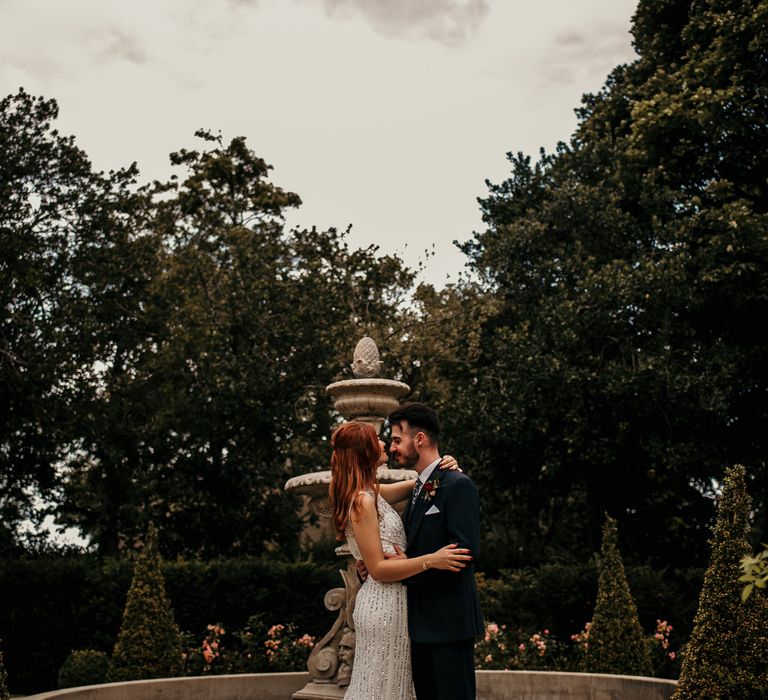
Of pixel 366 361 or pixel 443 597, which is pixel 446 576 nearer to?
pixel 443 597

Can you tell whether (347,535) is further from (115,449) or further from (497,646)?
(115,449)

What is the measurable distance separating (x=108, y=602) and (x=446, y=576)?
12.0m

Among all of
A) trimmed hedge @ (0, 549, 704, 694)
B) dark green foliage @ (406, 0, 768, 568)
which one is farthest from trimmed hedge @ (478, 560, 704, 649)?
dark green foliage @ (406, 0, 768, 568)

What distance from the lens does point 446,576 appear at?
4.40 metres

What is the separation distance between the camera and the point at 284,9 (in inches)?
484

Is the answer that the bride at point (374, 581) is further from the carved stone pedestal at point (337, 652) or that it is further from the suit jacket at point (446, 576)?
the carved stone pedestal at point (337, 652)

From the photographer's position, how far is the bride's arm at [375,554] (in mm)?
4367

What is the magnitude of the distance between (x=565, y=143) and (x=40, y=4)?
13.5 meters

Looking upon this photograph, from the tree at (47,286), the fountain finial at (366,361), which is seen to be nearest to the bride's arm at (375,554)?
the fountain finial at (366,361)

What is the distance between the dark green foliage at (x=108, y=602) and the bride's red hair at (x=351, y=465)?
10909mm

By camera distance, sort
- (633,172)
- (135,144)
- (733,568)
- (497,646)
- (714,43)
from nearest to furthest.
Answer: (733,568) → (497,646) → (714,43) → (633,172) → (135,144)

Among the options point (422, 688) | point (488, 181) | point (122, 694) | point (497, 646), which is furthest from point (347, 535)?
point (488, 181)

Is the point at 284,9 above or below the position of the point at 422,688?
above

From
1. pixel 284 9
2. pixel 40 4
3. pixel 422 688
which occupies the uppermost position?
pixel 40 4
